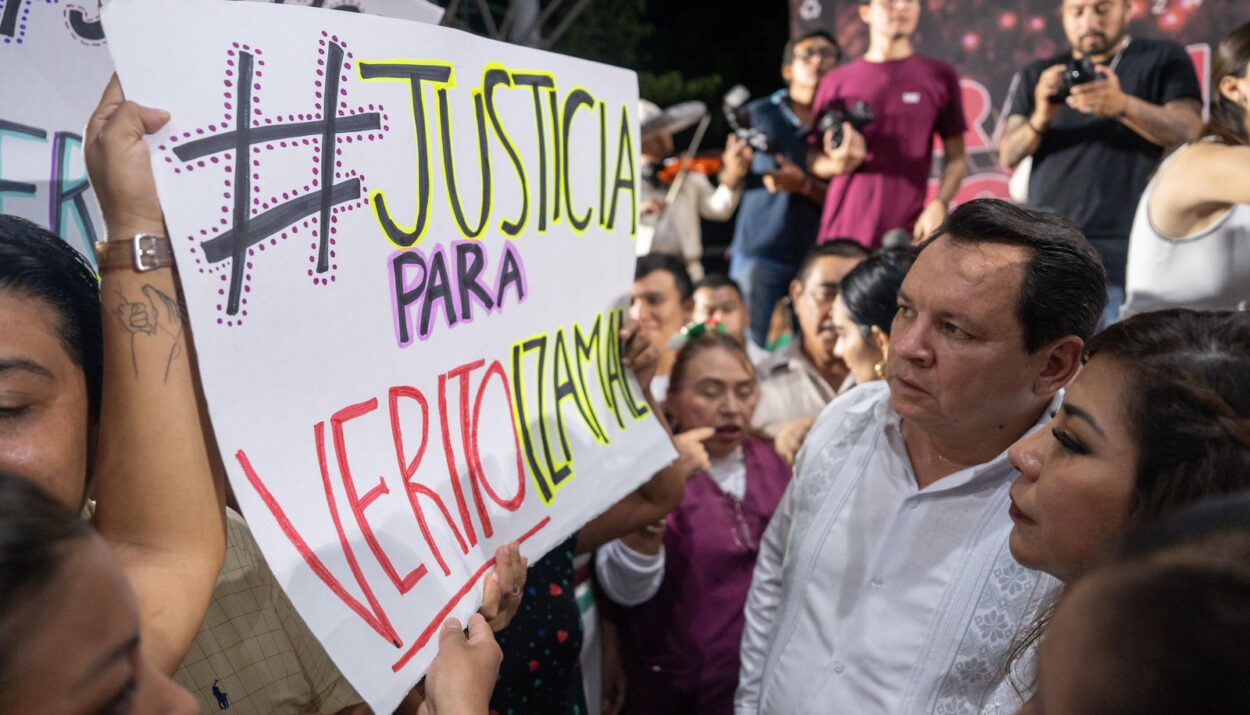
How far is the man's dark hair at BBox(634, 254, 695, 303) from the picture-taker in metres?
3.77

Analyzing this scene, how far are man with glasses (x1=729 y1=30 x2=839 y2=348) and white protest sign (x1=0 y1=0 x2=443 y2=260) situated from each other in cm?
326

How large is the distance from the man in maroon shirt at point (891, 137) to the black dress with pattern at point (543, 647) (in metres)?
2.54

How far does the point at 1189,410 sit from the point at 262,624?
1.08 metres

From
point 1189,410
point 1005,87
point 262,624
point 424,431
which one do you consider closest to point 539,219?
point 424,431

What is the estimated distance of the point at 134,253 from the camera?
929 mm

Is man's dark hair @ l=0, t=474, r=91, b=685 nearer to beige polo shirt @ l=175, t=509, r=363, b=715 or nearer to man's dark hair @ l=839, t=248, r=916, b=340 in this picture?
beige polo shirt @ l=175, t=509, r=363, b=715

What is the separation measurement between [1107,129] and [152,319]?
10.9 feet

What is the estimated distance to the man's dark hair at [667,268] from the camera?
12.4 ft

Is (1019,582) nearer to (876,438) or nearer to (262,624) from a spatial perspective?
(876,438)

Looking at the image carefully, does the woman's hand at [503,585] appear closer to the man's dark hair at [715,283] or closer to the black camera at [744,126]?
the man's dark hair at [715,283]

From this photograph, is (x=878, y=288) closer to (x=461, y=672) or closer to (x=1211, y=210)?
(x=1211, y=210)

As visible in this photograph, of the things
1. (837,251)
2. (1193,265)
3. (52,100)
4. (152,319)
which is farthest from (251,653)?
(837,251)

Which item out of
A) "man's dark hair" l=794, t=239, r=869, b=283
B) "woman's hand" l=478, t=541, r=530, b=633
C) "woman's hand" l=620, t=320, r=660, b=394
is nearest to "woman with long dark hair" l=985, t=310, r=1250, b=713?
"woman's hand" l=478, t=541, r=530, b=633

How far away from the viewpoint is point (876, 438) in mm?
1733
